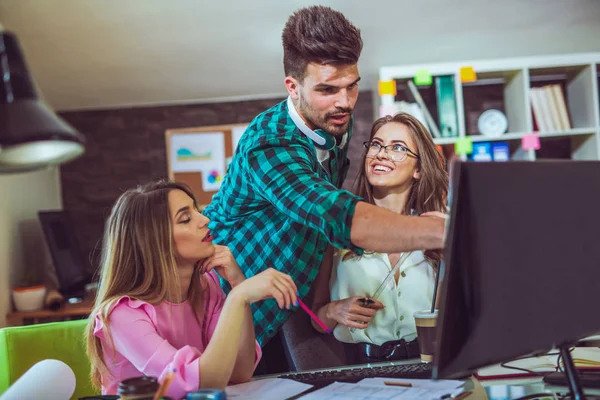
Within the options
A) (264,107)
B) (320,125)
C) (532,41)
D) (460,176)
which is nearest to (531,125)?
(532,41)

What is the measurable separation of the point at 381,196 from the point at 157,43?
7.17 feet

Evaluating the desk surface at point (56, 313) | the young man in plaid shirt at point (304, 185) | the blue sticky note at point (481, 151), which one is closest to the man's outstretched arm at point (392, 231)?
the young man in plaid shirt at point (304, 185)

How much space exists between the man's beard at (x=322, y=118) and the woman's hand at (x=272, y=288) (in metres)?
0.53

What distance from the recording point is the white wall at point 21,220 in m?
3.78

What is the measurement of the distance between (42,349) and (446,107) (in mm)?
2978

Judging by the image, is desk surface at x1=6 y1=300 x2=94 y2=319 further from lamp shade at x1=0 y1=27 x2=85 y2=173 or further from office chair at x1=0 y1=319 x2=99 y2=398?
lamp shade at x1=0 y1=27 x2=85 y2=173

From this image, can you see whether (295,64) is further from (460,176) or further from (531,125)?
(531,125)

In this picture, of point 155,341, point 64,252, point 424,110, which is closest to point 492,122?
point 424,110

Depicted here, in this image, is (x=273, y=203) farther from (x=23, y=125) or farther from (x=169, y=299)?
(x=23, y=125)

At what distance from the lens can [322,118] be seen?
1.71 m

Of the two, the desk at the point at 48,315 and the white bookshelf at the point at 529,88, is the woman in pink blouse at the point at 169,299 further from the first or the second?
the white bookshelf at the point at 529,88

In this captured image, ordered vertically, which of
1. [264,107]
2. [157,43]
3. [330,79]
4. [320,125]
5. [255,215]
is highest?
[157,43]

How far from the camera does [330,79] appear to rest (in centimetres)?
164

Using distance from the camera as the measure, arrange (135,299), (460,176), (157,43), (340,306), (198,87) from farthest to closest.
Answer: (198,87) → (157,43) → (340,306) → (135,299) → (460,176)
